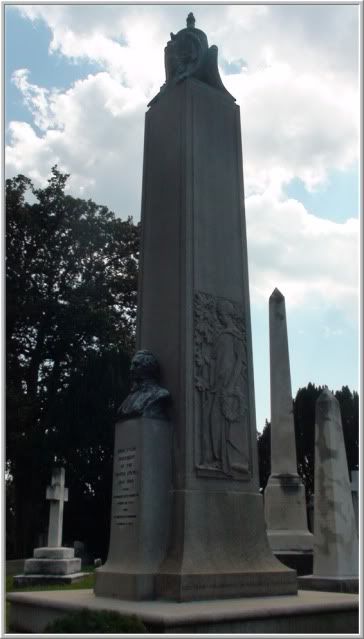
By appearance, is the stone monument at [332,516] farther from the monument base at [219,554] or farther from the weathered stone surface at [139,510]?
the weathered stone surface at [139,510]

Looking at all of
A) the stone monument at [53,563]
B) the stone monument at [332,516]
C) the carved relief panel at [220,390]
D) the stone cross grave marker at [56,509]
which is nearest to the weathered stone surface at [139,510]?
the carved relief panel at [220,390]

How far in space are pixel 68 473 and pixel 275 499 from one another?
48.1 feet

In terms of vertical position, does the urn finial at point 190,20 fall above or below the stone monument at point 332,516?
above

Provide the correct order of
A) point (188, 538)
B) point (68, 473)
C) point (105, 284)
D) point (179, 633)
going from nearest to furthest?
point (179, 633) < point (188, 538) < point (68, 473) < point (105, 284)

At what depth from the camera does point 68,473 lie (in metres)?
29.8

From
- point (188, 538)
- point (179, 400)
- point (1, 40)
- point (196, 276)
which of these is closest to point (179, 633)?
point (188, 538)

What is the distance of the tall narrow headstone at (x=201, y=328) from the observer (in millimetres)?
8086

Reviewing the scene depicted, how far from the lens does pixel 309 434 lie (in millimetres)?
43156

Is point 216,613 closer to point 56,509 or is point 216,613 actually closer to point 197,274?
point 197,274

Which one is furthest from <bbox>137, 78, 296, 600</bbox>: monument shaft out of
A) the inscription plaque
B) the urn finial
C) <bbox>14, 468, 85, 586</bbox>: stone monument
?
<bbox>14, 468, 85, 586</bbox>: stone monument

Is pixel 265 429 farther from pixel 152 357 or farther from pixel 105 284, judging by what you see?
pixel 152 357

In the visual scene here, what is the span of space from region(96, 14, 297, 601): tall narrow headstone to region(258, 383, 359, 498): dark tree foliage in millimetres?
31711

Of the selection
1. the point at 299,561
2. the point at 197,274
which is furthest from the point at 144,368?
the point at 299,561

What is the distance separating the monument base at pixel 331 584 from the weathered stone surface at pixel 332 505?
0.25m
